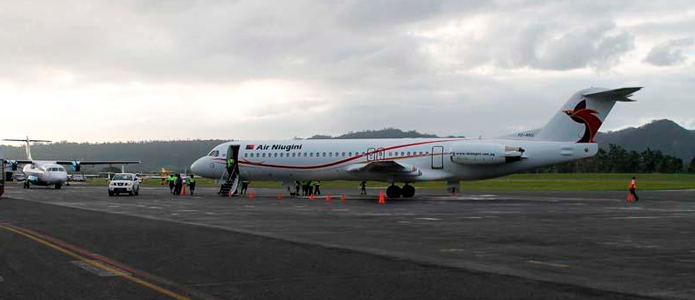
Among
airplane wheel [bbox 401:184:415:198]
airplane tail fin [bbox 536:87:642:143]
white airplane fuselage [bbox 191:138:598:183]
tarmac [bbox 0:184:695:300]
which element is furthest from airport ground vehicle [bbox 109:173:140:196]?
airplane tail fin [bbox 536:87:642:143]

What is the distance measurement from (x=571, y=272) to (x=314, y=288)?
167 inches

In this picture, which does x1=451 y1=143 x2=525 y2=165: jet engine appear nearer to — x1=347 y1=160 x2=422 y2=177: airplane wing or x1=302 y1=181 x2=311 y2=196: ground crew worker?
x1=347 y1=160 x2=422 y2=177: airplane wing

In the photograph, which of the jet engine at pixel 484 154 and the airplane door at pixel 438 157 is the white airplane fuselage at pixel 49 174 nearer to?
the airplane door at pixel 438 157

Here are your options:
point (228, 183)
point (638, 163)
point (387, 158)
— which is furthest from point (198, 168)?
point (638, 163)

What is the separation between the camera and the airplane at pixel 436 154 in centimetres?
3556

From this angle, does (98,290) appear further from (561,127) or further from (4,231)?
(561,127)

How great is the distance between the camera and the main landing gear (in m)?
39.4

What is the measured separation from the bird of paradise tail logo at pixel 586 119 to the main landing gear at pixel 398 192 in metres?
10.2

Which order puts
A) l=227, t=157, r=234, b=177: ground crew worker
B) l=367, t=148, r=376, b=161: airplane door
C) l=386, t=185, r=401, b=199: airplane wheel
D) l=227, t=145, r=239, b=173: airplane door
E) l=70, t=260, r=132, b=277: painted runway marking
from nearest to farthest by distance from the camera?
1. l=70, t=260, r=132, b=277: painted runway marking
2. l=386, t=185, r=401, b=199: airplane wheel
3. l=367, t=148, r=376, b=161: airplane door
4. l=227, t=145, r=239, b=173: airplane door
5. l=227, t=157, r=234, b=177: ground crew worker

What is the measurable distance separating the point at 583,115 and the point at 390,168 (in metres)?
10.8

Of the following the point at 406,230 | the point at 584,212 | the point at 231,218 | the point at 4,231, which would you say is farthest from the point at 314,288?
the point at 584,212

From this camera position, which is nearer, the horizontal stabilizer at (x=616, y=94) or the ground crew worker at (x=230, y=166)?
the horizontal stabilizer at (x=616, y=94)

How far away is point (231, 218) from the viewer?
23125mm

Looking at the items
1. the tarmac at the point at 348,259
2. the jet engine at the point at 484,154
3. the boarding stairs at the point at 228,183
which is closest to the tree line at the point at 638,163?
the boarding stairs at the point at 228,183
